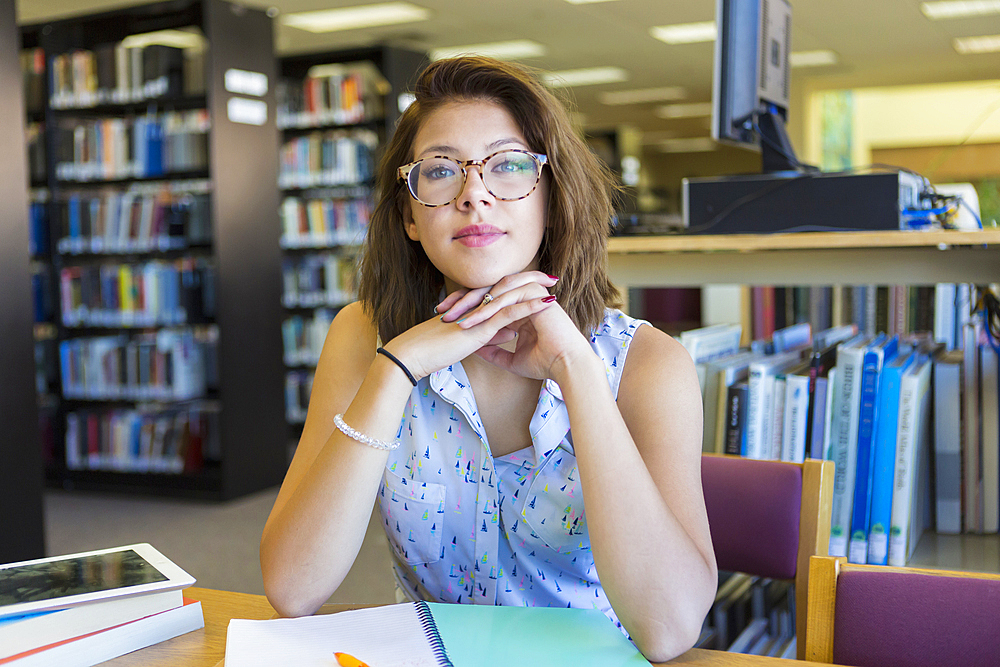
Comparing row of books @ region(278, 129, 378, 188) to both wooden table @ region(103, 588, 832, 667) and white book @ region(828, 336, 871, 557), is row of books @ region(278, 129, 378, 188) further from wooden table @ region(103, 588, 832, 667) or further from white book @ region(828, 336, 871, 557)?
wooden table @ region(103, 588, 832, 667)

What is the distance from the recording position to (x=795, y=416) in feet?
5.49

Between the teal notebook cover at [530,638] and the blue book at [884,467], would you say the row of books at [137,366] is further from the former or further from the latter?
the teal notebook cover at [530,638]

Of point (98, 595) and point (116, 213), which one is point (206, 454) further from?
point (98, 595)

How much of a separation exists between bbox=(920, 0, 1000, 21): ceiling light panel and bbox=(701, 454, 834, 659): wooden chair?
22.4ft

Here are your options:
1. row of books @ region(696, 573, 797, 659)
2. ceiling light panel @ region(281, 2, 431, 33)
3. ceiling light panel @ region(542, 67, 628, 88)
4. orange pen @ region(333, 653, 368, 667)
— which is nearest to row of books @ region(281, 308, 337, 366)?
ceiling light panel @ region(281, 2, 431, 33)

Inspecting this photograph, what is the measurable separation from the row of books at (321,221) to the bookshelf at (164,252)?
0.92 meters

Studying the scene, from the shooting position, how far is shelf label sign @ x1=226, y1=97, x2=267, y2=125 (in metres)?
4.27

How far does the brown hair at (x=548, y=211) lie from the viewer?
1.20m

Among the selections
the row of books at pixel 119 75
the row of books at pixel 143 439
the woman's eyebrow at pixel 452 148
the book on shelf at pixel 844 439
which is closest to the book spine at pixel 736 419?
the book on shelf at pixel 844 439

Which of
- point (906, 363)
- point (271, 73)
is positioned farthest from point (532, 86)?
point (271, 73)

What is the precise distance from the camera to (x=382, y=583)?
3133 mm

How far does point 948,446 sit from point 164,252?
380 centimetres

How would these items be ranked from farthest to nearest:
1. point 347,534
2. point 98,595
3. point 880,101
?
point 880,101
point 347,534
point 98,595

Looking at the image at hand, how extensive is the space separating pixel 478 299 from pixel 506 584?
0.40 m
